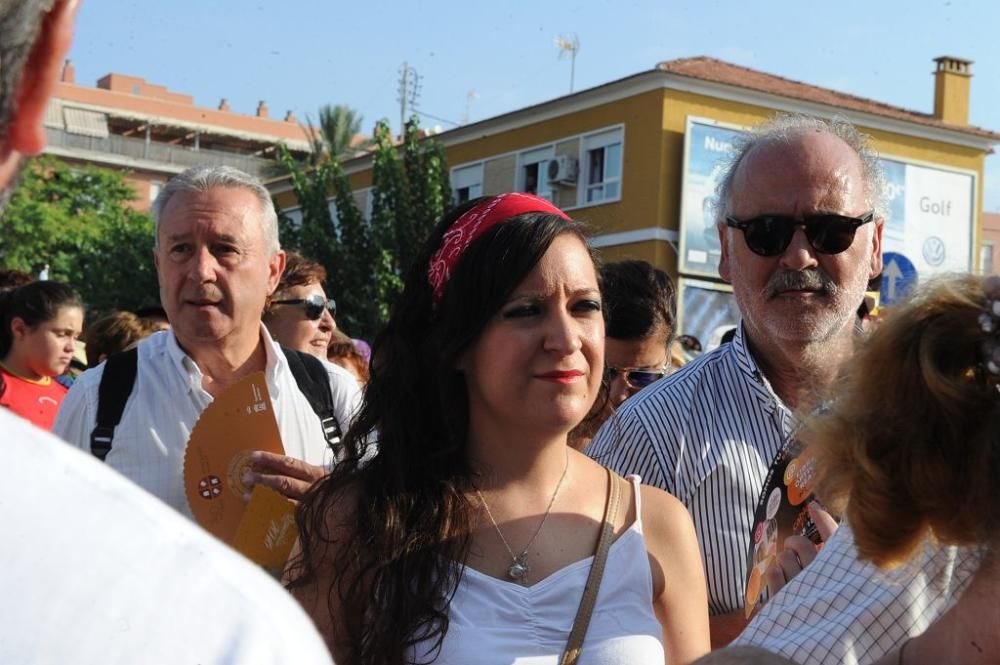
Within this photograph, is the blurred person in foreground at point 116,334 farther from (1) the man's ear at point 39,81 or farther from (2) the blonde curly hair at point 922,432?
(1) the man's ear at point 39,81

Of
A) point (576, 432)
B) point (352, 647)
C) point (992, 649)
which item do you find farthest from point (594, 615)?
point (576, 432)

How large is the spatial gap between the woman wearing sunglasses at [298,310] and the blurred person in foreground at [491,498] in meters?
2.82

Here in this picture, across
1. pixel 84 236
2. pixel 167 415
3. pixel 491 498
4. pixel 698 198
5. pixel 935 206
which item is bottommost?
pixel 491 498

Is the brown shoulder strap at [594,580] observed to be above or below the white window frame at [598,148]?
below

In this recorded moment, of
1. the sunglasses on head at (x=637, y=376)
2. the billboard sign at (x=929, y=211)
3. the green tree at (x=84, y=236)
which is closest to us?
the sunglasses on head at (x=637, y=376)

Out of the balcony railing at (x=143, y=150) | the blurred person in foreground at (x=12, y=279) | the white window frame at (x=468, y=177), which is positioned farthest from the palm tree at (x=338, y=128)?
the blurred person in foreground at (x=12, y=279)

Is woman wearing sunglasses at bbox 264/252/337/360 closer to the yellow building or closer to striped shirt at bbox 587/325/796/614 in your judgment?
striped shirt at bbox 587/325/796/614

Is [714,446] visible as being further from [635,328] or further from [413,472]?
[635,328]

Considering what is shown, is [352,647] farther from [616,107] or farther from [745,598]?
[616,107]

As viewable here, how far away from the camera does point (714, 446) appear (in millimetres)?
3143

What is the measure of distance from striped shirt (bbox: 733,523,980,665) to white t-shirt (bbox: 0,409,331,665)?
3.96 feet

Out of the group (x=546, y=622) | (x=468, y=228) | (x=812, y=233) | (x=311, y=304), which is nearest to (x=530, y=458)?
(x=546, y=622)

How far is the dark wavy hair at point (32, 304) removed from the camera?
622 cm

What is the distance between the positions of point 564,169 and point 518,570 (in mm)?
29572
